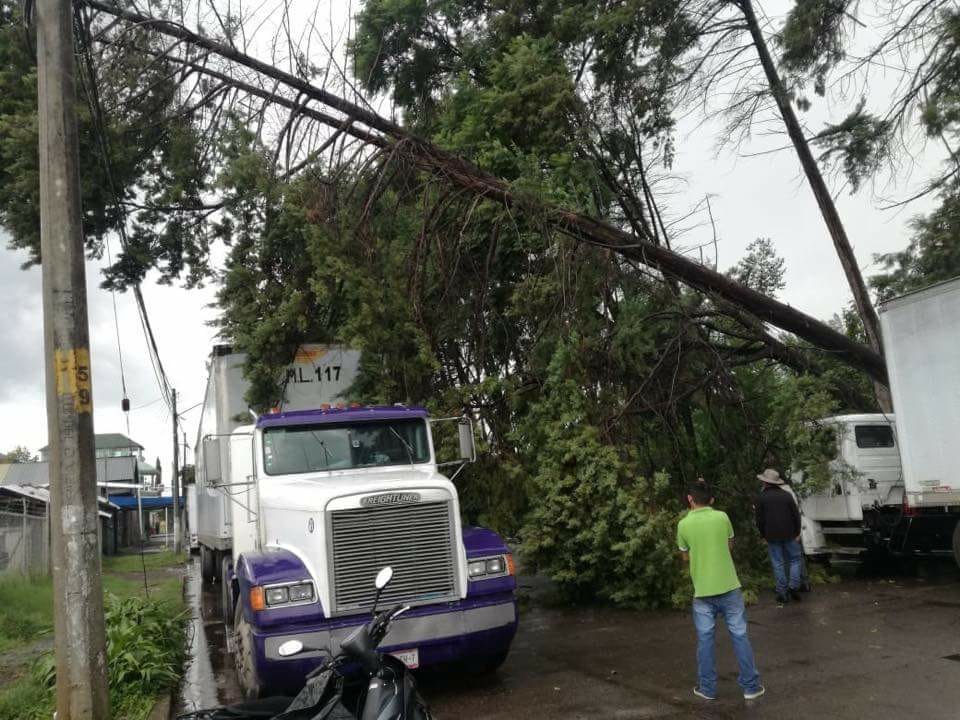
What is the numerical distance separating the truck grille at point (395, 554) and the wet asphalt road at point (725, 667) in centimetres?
102

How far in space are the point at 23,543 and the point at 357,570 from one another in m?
13.7

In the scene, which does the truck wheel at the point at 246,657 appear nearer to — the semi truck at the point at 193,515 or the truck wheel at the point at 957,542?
the truck wheel at the point at 957,542

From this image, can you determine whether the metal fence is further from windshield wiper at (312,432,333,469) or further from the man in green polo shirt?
the man in green polo shirt

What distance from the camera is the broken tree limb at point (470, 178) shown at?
11.4 metres

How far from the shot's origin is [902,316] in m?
12.2

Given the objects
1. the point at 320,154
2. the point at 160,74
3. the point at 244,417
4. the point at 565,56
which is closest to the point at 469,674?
the point at 244,417

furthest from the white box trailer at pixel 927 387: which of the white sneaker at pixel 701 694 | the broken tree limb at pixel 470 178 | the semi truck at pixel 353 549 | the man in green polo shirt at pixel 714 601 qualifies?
the semi truck at pixel 353 549

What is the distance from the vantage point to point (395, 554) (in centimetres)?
725

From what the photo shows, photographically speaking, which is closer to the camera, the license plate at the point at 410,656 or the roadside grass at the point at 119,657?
the license plate at the point at 410,656

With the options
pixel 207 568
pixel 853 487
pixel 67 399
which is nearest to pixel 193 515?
pixel 207 568

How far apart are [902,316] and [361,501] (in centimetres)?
857

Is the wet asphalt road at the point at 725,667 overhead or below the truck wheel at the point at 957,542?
below

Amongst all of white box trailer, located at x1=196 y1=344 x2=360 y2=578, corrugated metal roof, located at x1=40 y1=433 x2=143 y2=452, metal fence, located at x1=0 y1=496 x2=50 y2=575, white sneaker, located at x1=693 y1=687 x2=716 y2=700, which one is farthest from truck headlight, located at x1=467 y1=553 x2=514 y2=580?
corrugated metal roof, located at x1=40 y1=433 x2=143 y2=452

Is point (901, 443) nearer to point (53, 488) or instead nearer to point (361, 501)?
point (361, 501)
